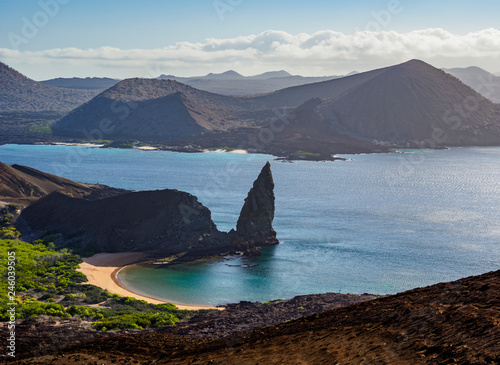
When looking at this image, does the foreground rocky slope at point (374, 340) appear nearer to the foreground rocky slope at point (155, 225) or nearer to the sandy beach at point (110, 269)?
the sandy beach at point (110, 269)

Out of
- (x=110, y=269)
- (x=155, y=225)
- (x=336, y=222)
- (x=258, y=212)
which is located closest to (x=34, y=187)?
(x=155, y=225)

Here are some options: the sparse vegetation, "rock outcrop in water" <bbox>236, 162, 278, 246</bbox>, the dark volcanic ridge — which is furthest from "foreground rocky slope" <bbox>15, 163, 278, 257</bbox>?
the dark volcanic ridge

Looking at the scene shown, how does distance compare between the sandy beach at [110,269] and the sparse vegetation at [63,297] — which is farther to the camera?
the sandy beach at [110,269]

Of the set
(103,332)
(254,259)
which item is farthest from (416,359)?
(254,259)

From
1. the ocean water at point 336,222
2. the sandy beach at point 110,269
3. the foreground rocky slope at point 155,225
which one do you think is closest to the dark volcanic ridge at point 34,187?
the foreground rocky slope at point 155,225

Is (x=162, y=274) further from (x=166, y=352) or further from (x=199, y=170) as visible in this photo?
(x=199, y=170)

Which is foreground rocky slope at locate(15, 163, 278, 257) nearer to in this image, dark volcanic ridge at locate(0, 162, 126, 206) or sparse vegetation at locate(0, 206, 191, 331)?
sparse vegetation at locate(0, 206, 191, 331)

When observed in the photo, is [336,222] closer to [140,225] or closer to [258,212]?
[258,212]
